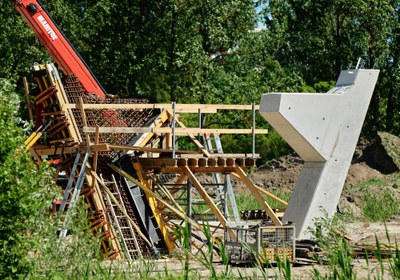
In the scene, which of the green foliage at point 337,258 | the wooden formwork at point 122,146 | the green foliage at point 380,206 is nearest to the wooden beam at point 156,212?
the wooden formwork at point 122,146

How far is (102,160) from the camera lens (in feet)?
85.5

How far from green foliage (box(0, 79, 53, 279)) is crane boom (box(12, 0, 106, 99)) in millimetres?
10239

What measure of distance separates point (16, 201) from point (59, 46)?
38.7 feet

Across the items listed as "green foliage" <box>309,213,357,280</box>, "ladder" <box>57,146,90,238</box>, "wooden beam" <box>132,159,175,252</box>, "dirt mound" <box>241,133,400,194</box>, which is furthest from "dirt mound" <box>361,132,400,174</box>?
"green foliage" <box>309,213,357,280</box>

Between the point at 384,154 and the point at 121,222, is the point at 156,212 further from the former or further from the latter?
the point at 384,154

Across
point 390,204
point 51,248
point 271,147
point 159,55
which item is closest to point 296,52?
point 271,147

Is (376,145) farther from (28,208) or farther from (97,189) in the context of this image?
(28,208)

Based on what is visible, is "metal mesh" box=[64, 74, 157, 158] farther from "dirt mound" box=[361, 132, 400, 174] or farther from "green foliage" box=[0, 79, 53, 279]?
"dirt mound" box=[361, 132, 400, 174]

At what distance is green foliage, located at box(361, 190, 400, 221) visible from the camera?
113ft

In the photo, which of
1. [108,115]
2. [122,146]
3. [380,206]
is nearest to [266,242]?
→ [122,146]

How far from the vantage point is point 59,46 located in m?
29.5

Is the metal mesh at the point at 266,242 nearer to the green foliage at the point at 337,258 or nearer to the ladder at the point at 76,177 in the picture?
the green foliage at the point at 337,258

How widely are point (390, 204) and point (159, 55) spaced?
12.1 meters

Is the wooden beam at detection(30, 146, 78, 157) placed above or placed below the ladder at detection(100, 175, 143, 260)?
above
